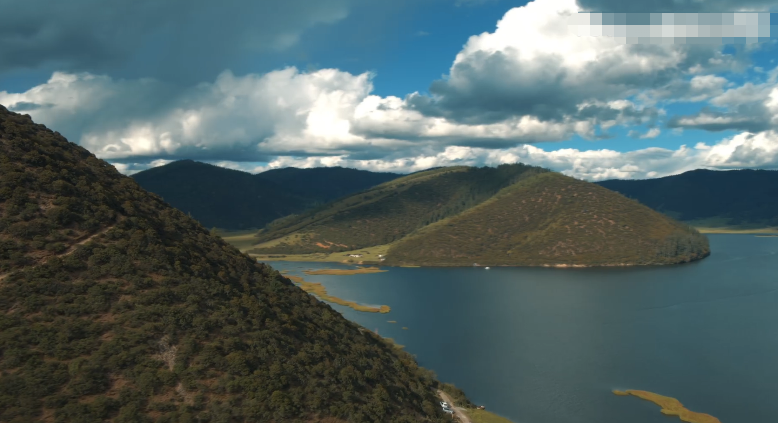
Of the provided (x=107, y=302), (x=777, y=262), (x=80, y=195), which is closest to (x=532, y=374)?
(x=107, y=302)

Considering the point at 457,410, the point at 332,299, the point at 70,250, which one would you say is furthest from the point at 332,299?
the point at 70,250

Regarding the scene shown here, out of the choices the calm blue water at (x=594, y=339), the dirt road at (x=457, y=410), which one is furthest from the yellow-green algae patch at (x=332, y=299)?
the dirt road at (x=457, y=410)

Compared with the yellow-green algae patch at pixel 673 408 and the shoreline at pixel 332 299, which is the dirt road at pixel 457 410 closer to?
the yellow-green algae patch at pixel 673 408

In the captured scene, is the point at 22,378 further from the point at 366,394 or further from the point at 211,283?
the point at 366,394

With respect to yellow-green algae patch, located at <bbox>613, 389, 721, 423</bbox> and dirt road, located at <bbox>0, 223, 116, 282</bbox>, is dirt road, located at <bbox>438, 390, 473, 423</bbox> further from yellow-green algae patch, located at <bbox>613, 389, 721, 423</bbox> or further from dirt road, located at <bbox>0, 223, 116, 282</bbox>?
dirt road, located at <bbox>0, 223, 116, 282</bbox>

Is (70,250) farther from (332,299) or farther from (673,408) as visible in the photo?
(332,299)

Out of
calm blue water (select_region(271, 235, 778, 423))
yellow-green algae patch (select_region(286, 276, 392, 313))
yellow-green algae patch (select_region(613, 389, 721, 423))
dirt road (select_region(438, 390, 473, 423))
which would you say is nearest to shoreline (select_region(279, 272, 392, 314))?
yellow-green algae patch (select_region(286, 276, 392, 313))

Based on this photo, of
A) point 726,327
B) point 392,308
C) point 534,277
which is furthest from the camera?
point 534,277

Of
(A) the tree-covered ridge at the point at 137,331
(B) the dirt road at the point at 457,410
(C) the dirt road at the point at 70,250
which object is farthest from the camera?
(B) the dirt road at the point at 457,410
